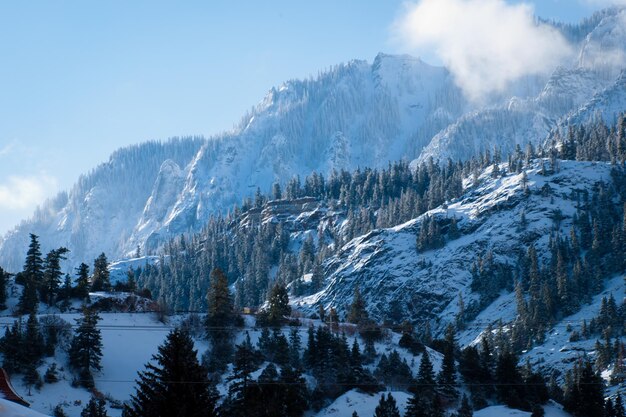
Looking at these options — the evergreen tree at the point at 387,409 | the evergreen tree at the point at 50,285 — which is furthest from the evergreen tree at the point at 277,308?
the evergreen tree at the point at 387,409

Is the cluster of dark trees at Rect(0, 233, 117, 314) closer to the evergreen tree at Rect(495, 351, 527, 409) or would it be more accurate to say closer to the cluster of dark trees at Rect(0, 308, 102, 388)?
the cluster of dark trees at Rect(0, 308, 102, 388)

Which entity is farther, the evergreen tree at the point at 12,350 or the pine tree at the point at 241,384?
the evergreen tree at the point at 12,350

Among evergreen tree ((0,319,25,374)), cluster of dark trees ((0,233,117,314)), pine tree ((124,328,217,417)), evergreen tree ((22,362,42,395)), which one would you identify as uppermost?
cluster of dark trees ((0,233,117,314))

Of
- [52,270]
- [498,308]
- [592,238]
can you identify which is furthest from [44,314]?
[592,238]

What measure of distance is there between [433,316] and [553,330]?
31725mm

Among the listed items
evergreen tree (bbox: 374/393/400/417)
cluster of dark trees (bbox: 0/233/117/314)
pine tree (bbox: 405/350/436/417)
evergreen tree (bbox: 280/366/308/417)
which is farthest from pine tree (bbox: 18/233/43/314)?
pine tree (bbox: 405/350/436/417)

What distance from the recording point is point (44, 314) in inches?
4254

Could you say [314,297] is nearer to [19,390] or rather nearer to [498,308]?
[498,308]

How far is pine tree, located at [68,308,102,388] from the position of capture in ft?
306

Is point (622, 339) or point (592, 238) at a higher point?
point (592, 238)

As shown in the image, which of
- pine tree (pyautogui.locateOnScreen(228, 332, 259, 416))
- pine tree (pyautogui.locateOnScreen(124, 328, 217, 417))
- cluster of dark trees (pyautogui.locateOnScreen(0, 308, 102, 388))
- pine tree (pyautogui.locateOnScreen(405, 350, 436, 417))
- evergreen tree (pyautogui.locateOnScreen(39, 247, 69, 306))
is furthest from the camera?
evergreen tree (pyautogui.locateOnScreen(39, 247, 69, 306))

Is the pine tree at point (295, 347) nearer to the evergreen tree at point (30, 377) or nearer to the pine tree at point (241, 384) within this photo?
the pine tree at point (241, 384)

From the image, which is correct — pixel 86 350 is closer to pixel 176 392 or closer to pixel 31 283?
pixel 31 283

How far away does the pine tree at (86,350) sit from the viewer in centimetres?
9331
